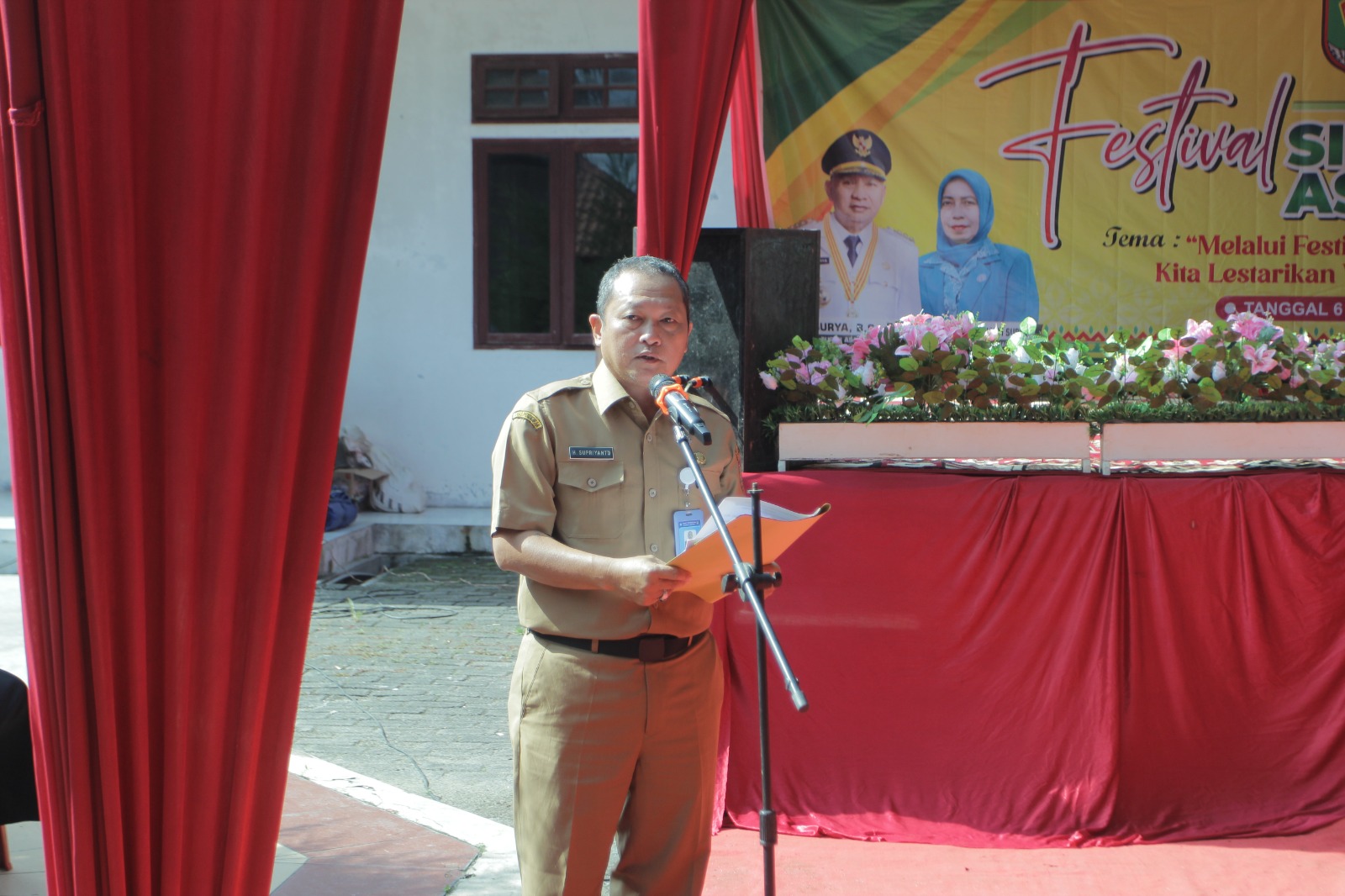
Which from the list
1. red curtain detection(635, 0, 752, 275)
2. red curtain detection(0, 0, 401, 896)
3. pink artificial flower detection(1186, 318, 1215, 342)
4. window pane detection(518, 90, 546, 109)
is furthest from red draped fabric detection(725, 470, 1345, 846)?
window pane detection(518, 90, 546, 109)

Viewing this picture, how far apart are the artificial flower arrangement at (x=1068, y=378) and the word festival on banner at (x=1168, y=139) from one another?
9.60 ft

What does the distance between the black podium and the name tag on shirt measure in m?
1.88

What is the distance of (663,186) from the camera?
3934 millimetres

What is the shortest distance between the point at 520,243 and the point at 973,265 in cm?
362

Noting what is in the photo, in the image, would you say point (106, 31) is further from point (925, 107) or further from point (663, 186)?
point (925, 107)

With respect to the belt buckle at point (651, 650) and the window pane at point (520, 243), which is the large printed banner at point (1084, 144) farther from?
the belt buckle at point (651, 650)

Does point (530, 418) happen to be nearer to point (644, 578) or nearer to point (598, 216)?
point (644, 578)

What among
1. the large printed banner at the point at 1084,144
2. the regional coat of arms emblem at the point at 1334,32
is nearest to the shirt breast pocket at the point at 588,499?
the large printed banner at the point at 1084,144

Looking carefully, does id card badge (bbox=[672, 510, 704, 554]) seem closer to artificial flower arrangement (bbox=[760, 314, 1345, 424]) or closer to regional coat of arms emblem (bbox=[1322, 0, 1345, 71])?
artificial flower arrangement (bbox=[760, 314, 1345, 424])

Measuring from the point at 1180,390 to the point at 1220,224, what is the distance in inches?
129

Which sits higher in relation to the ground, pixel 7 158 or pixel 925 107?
pixel 925 107

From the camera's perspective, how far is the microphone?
208cm

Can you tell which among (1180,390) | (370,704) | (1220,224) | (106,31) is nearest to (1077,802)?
(1180,390)

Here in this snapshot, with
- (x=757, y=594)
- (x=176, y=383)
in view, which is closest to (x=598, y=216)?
(x=757, y=594)
